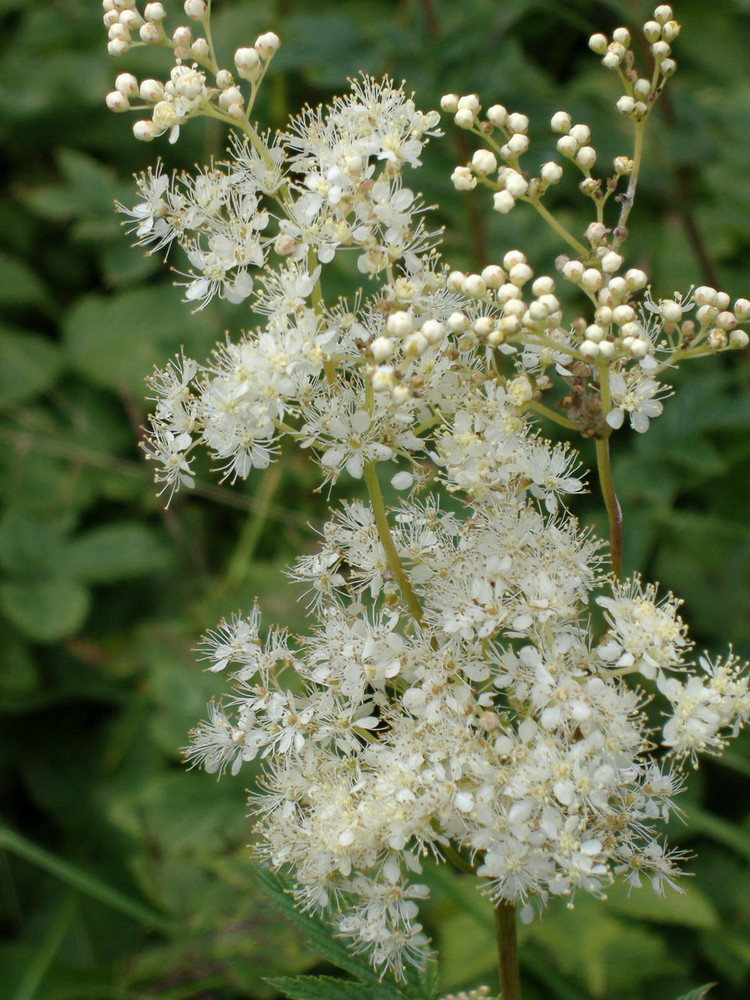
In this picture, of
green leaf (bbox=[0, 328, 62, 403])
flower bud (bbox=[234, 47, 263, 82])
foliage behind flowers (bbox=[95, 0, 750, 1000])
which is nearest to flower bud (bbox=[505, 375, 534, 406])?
foliage behind flowers (bbox=[95, 0, 750, 1000])

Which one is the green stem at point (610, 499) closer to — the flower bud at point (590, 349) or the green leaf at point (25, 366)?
the flower bud at point (590, 349)

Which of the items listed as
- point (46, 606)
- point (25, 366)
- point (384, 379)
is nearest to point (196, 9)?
point (384, 379)

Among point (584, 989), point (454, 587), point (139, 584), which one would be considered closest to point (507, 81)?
point (454, 587)

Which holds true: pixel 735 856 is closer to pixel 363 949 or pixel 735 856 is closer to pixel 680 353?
pixel 363 949

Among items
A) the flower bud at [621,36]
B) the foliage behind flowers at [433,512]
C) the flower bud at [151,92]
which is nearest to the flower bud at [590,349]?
the foliage behind flowers at [433,512]

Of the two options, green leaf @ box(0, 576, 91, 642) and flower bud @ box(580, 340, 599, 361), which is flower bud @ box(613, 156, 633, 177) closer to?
flower bud @ box(580, 340, 599, 361)

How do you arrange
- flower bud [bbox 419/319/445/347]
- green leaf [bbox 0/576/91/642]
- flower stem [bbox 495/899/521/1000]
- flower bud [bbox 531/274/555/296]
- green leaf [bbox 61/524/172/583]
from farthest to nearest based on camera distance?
green leaf [bbox 61/524/172/583]
green leaf [bbox 0/576/91/642]
flower stem [bbox 495/899/521/1000]
flower bud [bbox 531/274/555/296]
flower bud [bbox 419/319/445/347]

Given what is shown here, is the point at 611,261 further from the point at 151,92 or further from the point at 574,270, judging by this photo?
the point at 151,92
